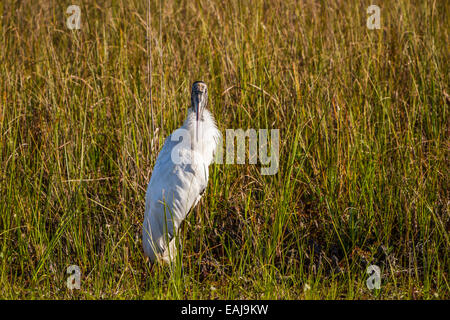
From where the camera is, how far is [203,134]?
9.59 feet

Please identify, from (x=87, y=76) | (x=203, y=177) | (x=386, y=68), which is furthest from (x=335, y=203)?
(x=87, y=76)

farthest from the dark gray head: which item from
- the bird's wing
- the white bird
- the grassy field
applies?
the grassy field

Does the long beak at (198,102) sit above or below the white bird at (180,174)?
above

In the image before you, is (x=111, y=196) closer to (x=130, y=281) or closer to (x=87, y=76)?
(x=130, y=281)

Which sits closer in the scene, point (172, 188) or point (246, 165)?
point (172, 188)

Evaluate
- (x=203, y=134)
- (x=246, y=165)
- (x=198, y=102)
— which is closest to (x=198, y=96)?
(x=198, y=102)

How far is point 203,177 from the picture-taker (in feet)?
9.62

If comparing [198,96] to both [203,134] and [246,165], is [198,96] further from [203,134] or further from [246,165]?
[246,165]

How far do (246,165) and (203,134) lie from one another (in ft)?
1.87

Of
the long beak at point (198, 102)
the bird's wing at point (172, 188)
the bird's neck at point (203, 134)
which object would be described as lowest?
the bird's wing at point (172, 188)

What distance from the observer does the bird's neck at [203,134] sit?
2.88 meters

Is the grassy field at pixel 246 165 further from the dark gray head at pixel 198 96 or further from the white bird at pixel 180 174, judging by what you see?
the dark gray head at pixel 198 96

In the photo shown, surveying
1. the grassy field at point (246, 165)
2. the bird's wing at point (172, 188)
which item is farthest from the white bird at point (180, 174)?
the grassy field at point (246, 165)

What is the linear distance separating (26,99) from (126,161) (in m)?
0.87
